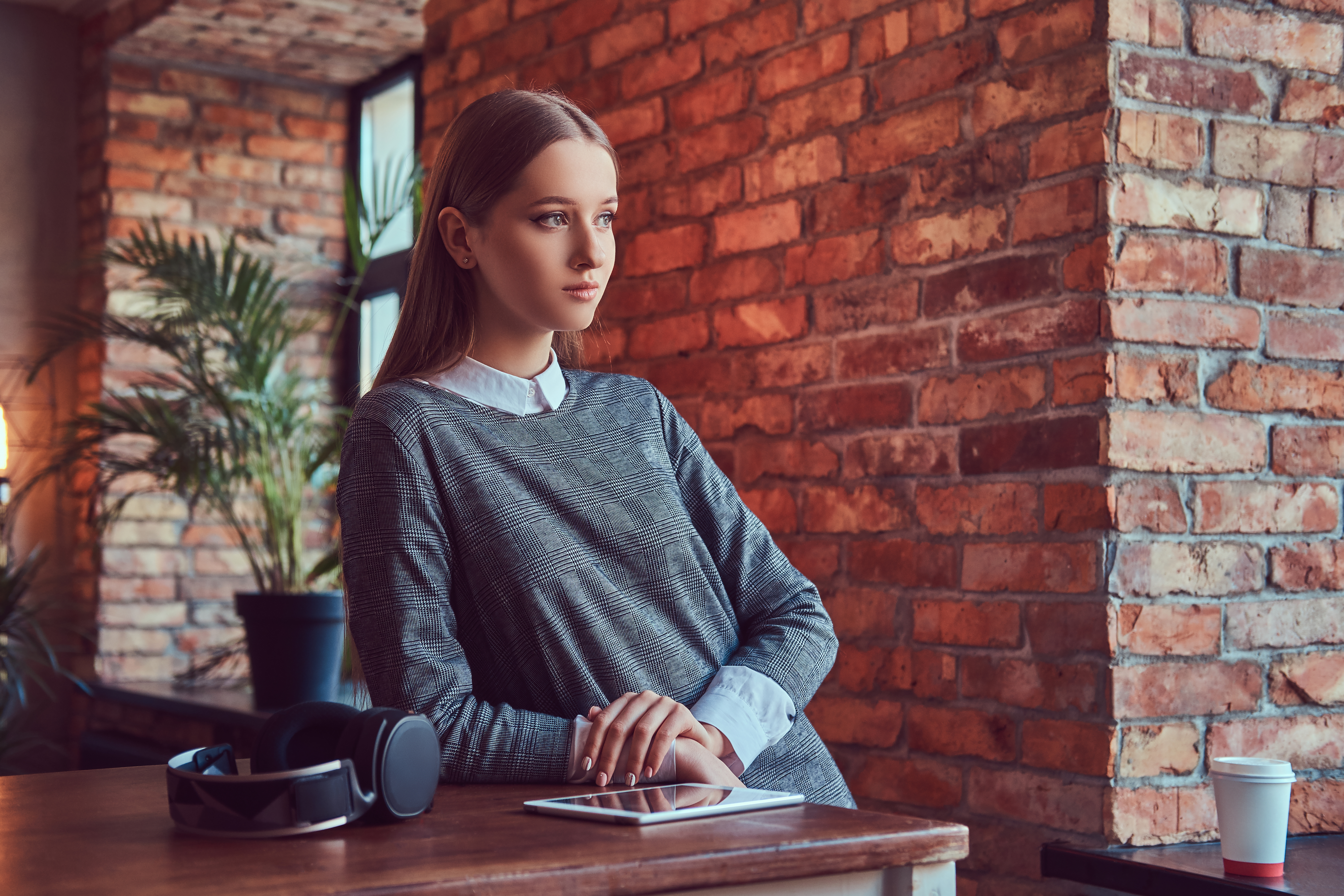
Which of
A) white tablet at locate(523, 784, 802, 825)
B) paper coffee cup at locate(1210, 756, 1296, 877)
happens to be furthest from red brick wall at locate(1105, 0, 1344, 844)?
white tablet at locate(523, 784, 802, 825)

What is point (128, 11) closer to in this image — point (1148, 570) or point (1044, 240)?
point (1044, 240)

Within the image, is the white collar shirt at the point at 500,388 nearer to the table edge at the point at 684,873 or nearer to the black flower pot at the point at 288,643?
the table edge at the point at 684,873

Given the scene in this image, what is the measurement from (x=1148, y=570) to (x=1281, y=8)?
843 millimetres

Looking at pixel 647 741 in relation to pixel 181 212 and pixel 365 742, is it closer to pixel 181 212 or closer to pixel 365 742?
pixel 365 742

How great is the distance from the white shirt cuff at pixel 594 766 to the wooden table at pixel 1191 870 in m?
0.78

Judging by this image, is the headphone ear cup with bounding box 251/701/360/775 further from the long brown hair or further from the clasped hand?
the long brown hair

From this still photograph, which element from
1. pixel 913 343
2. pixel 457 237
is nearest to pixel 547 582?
pixel 457 237

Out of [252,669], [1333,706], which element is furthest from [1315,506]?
[252,669]

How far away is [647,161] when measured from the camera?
8.97ft

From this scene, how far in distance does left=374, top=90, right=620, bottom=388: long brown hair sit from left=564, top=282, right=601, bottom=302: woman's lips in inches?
4.7

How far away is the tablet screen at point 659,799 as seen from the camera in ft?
3.25

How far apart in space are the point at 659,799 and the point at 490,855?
200 mm

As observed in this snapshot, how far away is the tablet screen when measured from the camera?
0.99 metres

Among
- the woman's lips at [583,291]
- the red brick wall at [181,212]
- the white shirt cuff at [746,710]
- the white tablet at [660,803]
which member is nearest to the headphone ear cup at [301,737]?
the white tablet at [660,803]
